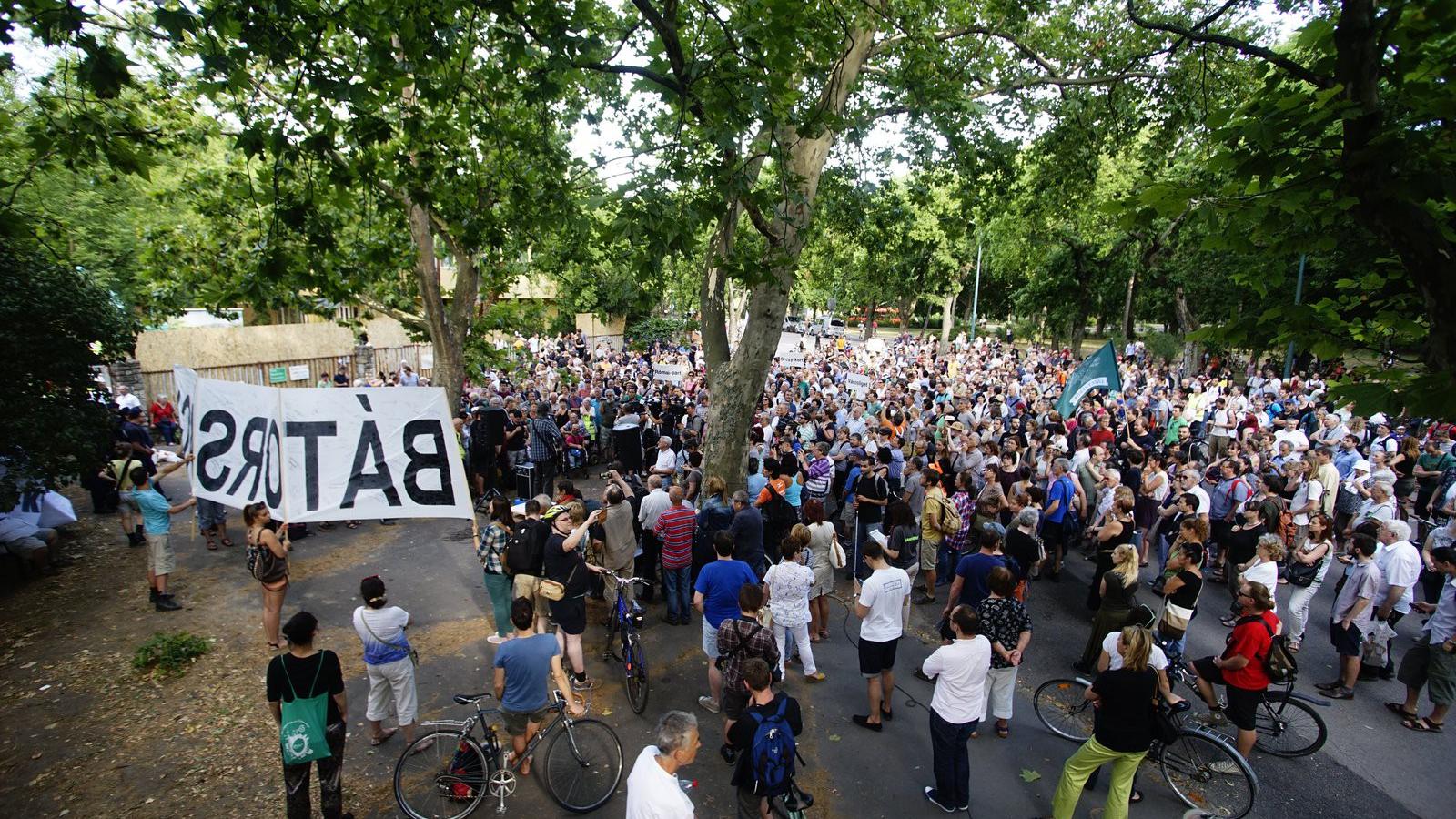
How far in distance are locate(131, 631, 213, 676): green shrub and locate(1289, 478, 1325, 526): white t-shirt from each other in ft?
41.4

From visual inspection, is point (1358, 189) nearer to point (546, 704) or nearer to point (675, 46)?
point (675, 46)

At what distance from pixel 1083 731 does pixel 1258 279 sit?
155 inches

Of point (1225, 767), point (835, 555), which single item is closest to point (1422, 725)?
point (1225, 767)

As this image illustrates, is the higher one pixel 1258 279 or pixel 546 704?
pixel 1258 279

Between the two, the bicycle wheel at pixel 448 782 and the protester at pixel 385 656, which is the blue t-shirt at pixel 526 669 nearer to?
the bicycle wheel at pixel 448 782

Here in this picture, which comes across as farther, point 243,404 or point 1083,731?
point 243,404

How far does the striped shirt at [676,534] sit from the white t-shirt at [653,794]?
4012mm

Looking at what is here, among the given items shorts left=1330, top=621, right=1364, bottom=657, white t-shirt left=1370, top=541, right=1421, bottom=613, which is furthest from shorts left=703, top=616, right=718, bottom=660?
white t-shirt left=1370, top=541, right=1421, bottom=613

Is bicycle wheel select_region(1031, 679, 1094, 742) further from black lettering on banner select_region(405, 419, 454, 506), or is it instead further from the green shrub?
the green shrub

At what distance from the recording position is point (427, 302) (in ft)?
37.7

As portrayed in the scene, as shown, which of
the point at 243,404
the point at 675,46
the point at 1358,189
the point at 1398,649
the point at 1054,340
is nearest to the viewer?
the point at 1358,189

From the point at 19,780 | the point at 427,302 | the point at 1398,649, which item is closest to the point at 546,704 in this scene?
the point at 19,780

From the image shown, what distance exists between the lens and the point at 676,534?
295 inches

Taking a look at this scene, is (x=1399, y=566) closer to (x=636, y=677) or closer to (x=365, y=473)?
(x=636, y=677)
